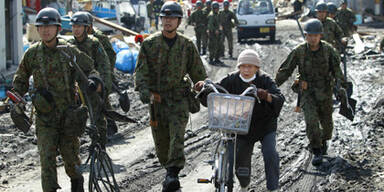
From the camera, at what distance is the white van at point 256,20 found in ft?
91.9

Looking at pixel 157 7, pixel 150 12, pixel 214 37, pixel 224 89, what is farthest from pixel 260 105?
pixel 157 7

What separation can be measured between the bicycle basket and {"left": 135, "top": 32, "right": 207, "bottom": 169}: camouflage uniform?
172cm

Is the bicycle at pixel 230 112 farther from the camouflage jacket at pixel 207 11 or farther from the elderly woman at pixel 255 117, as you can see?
the camouflage jacket at pixel 207 11

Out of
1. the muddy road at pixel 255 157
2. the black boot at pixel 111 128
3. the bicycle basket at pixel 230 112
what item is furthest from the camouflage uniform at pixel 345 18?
the bicycle basket at pixel 230 112

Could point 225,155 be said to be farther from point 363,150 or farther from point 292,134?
point 292,134

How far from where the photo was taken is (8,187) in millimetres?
8266

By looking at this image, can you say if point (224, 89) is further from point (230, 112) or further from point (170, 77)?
point (170, 77)

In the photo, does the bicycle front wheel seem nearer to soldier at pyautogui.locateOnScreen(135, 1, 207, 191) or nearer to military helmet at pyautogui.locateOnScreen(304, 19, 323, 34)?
soldier at pyautogui.locateOnScreen(135, 1, 207, 191)

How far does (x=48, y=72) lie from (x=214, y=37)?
16523mm

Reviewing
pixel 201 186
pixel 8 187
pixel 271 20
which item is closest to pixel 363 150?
pixel 201 186

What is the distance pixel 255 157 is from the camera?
9422 millimetres

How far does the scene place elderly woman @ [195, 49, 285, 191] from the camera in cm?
617

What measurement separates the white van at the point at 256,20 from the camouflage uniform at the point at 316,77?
19.0 metres

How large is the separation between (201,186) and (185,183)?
27 cm
